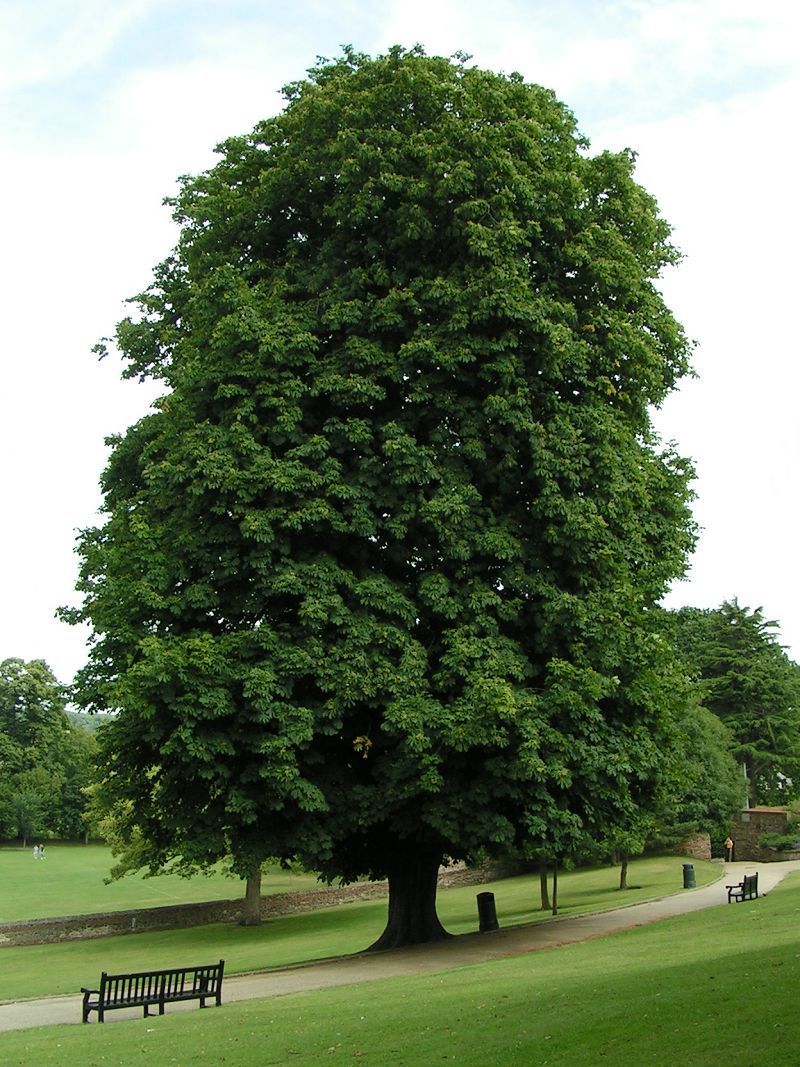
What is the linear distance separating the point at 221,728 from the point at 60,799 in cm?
7504

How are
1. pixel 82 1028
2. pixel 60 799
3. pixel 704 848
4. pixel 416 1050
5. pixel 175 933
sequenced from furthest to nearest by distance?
pixel 60 799 < pixel 704 848 < pixel 175 933 < pixel 82 1028 < pixel 416 1050

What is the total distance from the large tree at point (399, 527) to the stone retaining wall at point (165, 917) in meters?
17.6

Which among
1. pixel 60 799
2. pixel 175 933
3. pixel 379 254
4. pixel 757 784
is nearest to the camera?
pixel 379 254

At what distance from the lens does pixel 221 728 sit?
19109 millimetres

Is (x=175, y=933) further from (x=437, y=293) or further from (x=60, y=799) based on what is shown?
(x=60, y=799)

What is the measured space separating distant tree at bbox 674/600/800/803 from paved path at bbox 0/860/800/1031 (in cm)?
3102

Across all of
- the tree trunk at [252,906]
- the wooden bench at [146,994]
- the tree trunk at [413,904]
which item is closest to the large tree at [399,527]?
the tree trunk at [413,904]

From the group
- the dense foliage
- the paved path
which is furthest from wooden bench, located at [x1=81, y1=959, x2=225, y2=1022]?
the dense foliage

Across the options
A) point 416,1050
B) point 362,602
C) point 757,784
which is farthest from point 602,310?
point 757,784

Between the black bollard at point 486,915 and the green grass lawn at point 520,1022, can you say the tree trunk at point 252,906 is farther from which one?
the green grass lawn at point 520,1022

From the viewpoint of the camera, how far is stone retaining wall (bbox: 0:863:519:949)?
3681cm

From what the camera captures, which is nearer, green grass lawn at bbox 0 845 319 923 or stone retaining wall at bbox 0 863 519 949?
stone retaining wall at bbox 0 863 519 949

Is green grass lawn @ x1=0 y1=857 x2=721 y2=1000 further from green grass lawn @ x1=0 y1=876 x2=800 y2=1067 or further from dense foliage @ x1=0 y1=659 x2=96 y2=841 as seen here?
dense foliage @ x1=0 y1=659 x2=96 y2=841

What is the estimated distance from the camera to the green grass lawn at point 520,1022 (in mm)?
8625
